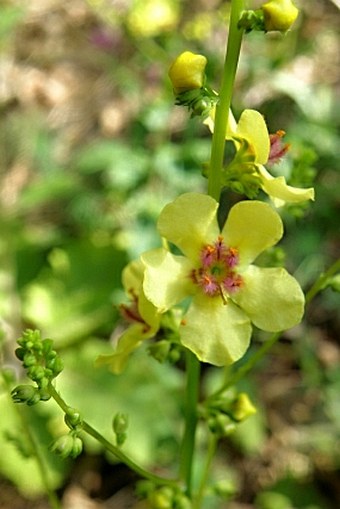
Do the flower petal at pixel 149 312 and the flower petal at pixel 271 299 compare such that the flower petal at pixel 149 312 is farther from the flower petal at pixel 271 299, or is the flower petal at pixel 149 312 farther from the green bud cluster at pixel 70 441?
the green bud cluster at pixel 70 441

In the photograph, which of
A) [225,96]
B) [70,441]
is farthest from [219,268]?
[70,441]

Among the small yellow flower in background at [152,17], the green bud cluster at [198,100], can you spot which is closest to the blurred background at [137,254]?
the small yellow flower in background at [152,17]

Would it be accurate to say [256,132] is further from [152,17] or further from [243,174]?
[152,17]

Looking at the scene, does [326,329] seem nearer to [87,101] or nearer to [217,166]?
[87,101]

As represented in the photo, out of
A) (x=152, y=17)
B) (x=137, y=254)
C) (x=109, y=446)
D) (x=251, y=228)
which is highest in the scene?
(x=251, y=228)

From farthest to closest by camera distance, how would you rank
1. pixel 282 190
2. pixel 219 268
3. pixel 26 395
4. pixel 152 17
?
pixel 152 17 → pixel 219 268 → pixel 282 190 → pixel 26 395

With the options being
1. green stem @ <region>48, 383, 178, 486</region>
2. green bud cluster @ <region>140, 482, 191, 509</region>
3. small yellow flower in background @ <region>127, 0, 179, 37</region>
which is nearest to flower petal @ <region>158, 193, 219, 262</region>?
green stem @ <region>48, 383, 178, 486</region>

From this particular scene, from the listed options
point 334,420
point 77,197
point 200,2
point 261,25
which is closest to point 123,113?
point 200,2

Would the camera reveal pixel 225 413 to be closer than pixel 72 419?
No
